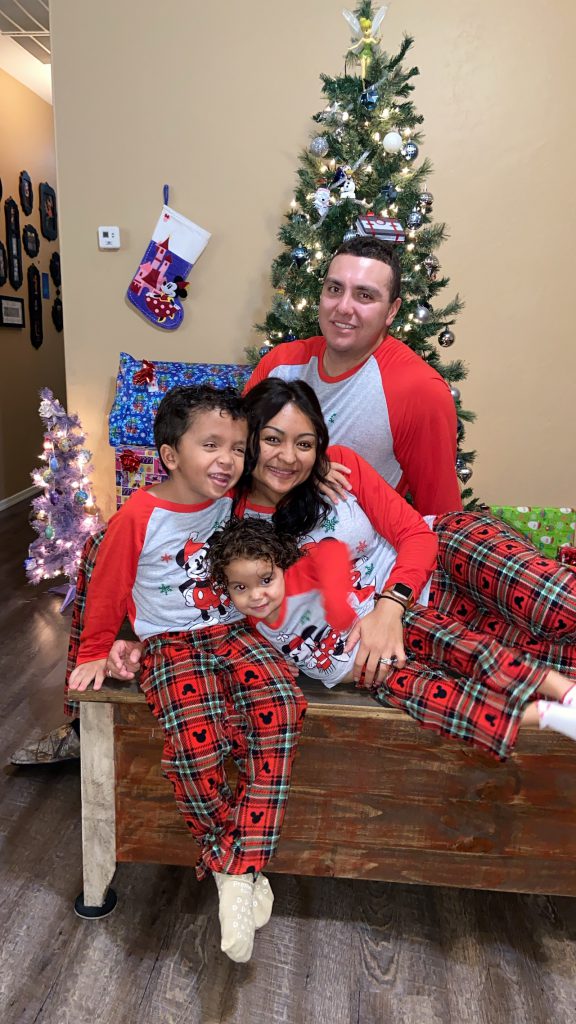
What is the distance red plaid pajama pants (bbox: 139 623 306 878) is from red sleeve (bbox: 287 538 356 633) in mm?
164

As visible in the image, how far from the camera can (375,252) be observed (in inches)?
71.2

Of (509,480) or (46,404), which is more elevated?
(46,404)

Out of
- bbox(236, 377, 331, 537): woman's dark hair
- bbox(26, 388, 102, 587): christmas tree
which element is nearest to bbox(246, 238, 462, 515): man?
bbox(236, 377, 331, 537): woman's dark hair

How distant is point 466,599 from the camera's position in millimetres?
1649

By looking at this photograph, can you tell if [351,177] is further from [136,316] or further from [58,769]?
[58,769]

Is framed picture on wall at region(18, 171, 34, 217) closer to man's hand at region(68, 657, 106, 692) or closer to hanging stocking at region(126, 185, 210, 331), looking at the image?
hanging stocking at region(126, 185, 210, 331)

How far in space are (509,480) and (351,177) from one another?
6.16ft

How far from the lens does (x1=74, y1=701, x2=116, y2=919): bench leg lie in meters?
1.46

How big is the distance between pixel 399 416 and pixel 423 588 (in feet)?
1.80

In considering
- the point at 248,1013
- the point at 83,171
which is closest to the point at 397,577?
the point at 248,1013

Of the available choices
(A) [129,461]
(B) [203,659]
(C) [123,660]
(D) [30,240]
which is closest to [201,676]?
(B) [203,659]

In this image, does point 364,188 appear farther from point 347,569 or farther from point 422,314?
point 347,569

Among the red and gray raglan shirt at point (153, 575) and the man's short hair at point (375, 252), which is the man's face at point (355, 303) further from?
the red and gray raglan shirt at point (153, 575)

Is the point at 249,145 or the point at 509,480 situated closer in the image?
the point at 249,145
